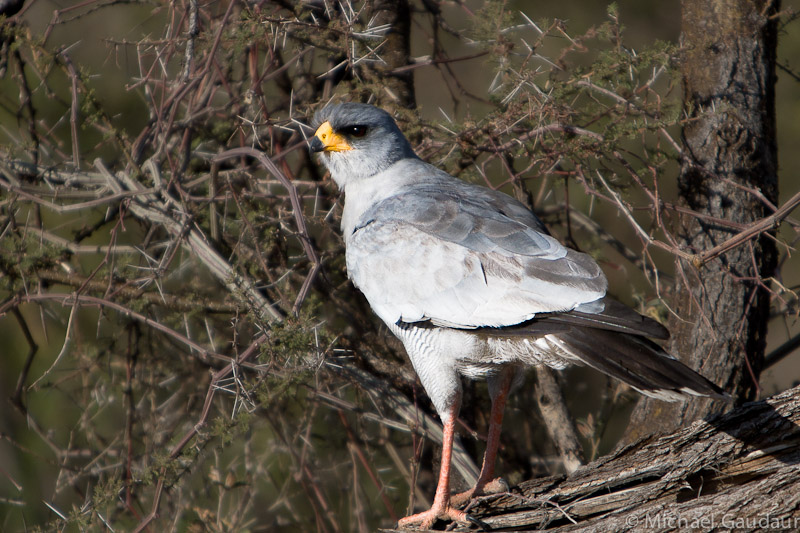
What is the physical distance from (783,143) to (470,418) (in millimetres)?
4932

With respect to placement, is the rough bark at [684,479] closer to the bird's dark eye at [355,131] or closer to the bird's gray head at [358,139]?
the bird's gray head at [358,139]

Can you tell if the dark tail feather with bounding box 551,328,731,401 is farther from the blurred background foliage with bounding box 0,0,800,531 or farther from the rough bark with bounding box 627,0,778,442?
the rough bark with bounding box 627,0,778,442

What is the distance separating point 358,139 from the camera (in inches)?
145

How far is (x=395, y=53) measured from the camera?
4.37 metres

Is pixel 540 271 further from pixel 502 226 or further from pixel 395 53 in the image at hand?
pixel 395 53

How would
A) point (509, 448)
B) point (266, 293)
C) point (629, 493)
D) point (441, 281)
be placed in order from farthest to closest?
point (509, 448) < point (266, 293) < point (441, 281) < point (629, 493)

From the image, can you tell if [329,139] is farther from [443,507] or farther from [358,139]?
[443,507]

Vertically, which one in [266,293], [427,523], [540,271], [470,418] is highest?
[540,271]

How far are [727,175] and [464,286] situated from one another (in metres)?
1.62

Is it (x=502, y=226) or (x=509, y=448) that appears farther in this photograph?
(x=509, y=448)

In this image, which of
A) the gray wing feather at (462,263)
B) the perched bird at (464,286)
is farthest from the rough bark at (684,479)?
the gray wing feather at (462,263)

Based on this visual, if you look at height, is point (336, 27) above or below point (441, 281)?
above

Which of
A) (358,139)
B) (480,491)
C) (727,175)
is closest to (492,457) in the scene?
(480,491)

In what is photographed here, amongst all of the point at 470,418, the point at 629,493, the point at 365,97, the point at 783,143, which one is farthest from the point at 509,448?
the point at 783,143
